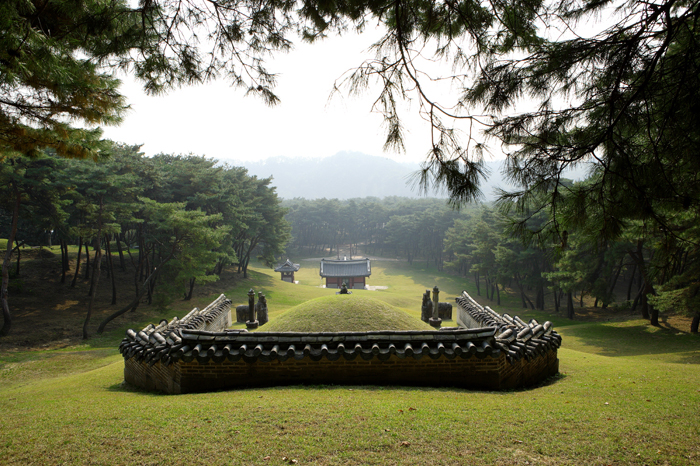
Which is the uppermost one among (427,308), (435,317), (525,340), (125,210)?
(125,210)

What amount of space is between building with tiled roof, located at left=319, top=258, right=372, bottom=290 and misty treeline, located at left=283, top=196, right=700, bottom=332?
33.8 feet

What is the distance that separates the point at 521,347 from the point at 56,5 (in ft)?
31.1

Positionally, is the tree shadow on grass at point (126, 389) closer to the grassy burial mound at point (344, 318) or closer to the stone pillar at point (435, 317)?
the grassy burial mound at point (344, 318)

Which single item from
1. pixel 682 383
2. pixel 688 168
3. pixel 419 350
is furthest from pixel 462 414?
pixel 682 383

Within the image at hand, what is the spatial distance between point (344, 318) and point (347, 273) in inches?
1251

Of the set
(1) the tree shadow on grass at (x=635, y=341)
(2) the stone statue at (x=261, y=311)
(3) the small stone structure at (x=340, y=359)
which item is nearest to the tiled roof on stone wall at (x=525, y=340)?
(3) the small stone structure at (x=340, y=359)

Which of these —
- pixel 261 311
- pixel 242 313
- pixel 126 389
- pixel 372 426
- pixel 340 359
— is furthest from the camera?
pixel 242 313

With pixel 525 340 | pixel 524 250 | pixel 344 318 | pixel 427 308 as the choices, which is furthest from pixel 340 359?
pixel 524 250

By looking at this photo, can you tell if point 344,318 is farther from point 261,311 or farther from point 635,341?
point 635,341

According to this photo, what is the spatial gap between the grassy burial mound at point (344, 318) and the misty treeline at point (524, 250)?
382cm

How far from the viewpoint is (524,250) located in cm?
2511

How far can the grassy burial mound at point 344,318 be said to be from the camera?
9.27 metres

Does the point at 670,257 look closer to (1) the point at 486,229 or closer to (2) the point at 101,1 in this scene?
(2) the point at 101,1

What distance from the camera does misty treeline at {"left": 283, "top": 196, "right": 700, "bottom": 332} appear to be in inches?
191
